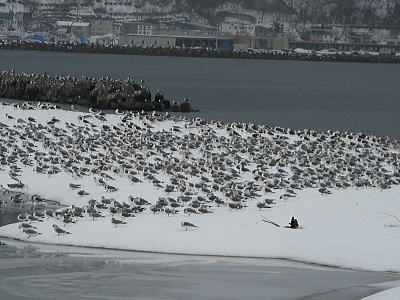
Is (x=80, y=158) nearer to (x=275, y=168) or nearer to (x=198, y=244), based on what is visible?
(x=275, y=168)

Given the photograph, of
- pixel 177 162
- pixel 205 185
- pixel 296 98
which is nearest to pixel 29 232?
pixel 205 185

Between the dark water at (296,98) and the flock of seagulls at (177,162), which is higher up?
the flock of seagulls at (177,162)

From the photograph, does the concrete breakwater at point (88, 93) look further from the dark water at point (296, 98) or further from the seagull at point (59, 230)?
the seagull at point (59, 230)

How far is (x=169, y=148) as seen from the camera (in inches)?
1567

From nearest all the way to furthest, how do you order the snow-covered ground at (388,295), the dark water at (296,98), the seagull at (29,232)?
the snow-covered ground at (388,295) < the seagull at (29,232) < the dark water at (296,98)

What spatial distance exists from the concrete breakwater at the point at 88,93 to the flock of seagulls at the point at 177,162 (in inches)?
524

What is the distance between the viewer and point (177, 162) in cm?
3600

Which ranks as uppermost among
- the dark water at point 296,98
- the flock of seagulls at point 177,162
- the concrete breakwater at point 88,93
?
the flock of seagulls at point 177,162

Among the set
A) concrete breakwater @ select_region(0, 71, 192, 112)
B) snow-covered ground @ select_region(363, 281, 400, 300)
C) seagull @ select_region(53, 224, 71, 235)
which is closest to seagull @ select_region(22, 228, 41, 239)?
seagull @ select_region(53, 224, 71, 235)

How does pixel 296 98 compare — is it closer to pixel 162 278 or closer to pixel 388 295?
pixel 162 278

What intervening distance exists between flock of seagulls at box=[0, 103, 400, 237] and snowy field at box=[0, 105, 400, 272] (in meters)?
0.06

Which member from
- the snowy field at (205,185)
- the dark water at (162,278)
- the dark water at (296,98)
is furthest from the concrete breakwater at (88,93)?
the dark water at (162,278)

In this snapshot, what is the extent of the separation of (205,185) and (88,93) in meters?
38.1

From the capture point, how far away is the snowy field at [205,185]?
77.4 feet
